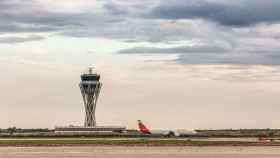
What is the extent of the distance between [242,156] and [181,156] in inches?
300

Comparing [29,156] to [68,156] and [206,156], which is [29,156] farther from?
[206,156]

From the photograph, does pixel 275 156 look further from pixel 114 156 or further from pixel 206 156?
pixel 114 156

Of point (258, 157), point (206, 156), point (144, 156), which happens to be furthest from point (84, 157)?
point (258, 157)

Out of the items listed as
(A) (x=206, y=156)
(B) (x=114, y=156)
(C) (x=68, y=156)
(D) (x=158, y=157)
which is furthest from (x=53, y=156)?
(A) (x=206, y=156)

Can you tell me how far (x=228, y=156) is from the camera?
84.8 meters

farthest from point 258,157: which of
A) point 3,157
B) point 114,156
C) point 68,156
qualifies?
point 3,157

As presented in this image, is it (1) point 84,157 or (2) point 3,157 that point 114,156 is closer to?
(1) point 84,157

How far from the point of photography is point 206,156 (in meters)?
85.9

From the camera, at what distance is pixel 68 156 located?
8669 cm

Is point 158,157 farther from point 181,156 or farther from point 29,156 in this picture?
point 29,156

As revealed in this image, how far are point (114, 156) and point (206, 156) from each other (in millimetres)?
11597

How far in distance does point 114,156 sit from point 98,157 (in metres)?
2.59

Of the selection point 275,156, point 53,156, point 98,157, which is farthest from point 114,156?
point 275,156

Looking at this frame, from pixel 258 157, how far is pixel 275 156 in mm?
2761
